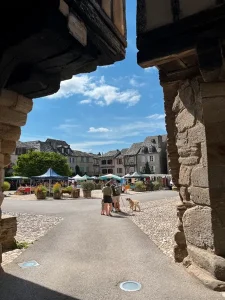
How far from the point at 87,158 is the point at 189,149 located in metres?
63.1

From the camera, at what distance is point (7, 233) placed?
541 centimetres

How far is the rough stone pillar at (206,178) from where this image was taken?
2.81m

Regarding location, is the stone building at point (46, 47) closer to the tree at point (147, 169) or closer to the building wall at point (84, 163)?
the tree at point (147, 169)

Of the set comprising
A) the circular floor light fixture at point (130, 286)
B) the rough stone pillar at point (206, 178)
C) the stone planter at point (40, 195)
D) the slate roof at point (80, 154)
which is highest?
the slate roof at point (80, 154)

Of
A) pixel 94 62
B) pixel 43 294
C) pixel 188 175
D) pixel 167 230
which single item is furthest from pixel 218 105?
pixel 167 230

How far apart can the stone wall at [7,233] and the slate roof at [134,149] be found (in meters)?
50.7

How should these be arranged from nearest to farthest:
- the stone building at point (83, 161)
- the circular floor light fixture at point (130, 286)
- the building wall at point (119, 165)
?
the circular floor light fixture at point (130, 286) → the building wall at point (119, 165) → the stone building at point (83, 161)

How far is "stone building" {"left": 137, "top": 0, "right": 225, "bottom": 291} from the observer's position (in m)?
2.71

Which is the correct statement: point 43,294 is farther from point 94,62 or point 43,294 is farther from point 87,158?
point 87,158

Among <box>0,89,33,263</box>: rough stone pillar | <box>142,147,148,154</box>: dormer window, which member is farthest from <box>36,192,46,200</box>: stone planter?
<box>142,147,148,154</box>: dormer window

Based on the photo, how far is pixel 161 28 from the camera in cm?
299

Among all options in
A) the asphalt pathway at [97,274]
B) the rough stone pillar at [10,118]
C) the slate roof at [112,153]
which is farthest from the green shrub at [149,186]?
the slate roof at [112,153]

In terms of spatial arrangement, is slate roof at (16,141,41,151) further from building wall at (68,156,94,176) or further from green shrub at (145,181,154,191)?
green shrub at (145,181,154,191)

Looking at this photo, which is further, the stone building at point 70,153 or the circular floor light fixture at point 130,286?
the stone building at point 70,153
